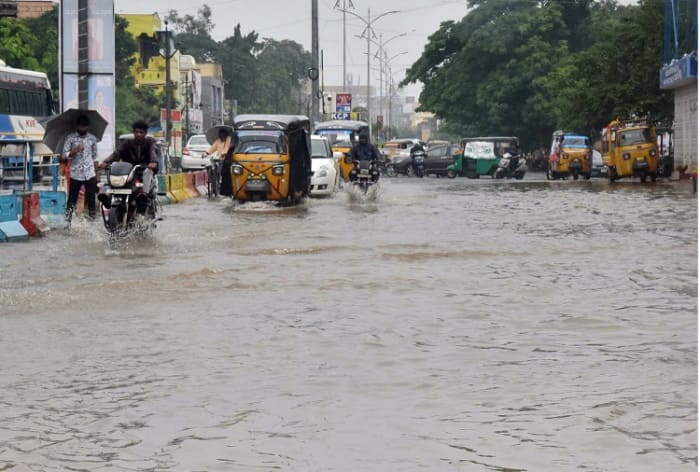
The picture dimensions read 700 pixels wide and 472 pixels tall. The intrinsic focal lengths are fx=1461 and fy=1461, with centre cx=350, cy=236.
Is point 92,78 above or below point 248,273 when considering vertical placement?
above

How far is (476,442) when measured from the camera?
244 inches

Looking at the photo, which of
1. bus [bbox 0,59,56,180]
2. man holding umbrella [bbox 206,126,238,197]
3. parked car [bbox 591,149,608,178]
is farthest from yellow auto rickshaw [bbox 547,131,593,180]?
man holding umbrella [bbox 206,126,238,197]

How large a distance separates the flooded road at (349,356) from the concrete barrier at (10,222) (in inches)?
30.2

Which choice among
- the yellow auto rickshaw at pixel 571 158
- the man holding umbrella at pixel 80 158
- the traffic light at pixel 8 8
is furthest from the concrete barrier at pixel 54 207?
the yellow auto rickshaw at pixel 571 158

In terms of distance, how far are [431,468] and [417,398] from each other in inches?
61.8

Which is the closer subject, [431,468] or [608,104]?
[431,468]

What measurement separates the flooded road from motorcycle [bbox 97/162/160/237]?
15.3 inches

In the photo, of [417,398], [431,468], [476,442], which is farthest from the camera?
[417,398]

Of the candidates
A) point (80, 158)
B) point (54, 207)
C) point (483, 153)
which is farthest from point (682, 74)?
point (80, 158)

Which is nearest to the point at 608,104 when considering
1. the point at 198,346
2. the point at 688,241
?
the point at 688,241

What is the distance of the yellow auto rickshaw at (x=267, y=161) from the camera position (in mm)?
28375

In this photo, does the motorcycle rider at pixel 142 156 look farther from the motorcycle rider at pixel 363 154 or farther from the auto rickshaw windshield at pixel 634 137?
the auto rickshaw windshield at pixel 634 137

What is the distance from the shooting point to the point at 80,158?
20062 millimetres

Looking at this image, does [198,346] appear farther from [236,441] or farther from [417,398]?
[236,441]
